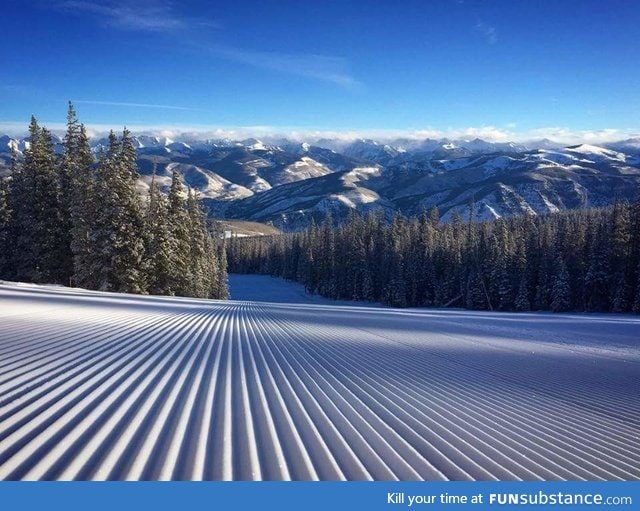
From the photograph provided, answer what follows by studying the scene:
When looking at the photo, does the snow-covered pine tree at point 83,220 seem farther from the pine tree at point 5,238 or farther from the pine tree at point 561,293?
the pine tree at point 561,293

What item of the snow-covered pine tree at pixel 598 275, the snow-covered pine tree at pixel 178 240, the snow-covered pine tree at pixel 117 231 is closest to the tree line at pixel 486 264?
the snow-covered pine tree at pixel 598 275

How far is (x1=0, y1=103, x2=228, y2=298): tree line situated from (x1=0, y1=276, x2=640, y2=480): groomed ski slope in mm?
18828

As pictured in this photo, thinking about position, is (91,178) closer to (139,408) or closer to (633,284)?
(139,408)

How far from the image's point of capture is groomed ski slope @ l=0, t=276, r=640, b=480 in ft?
15.2

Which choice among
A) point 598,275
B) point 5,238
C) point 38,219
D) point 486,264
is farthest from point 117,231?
point 598,275

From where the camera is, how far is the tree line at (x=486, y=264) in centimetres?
5119

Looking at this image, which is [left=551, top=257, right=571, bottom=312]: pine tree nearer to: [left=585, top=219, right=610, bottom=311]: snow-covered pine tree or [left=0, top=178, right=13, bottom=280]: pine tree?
[left=585, top=219, right=610, bottom=311]: snow-covered pine tree

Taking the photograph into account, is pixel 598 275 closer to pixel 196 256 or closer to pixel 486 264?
pixel 486 264

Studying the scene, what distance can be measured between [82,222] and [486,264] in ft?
160

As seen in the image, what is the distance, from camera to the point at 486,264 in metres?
61.1

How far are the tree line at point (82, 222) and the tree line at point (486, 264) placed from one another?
40.0m

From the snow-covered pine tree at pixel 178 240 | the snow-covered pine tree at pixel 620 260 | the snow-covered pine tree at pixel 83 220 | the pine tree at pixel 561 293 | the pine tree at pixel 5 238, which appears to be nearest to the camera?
the snow-covered pine tree at pixel 83 220

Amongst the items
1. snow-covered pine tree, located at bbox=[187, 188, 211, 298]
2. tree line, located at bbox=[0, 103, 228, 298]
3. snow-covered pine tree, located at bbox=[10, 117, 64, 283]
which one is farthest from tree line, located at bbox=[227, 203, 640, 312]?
snow-covered pine tree, located at bbox=[10, 117, 64, 283]

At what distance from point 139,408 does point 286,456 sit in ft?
7.33
